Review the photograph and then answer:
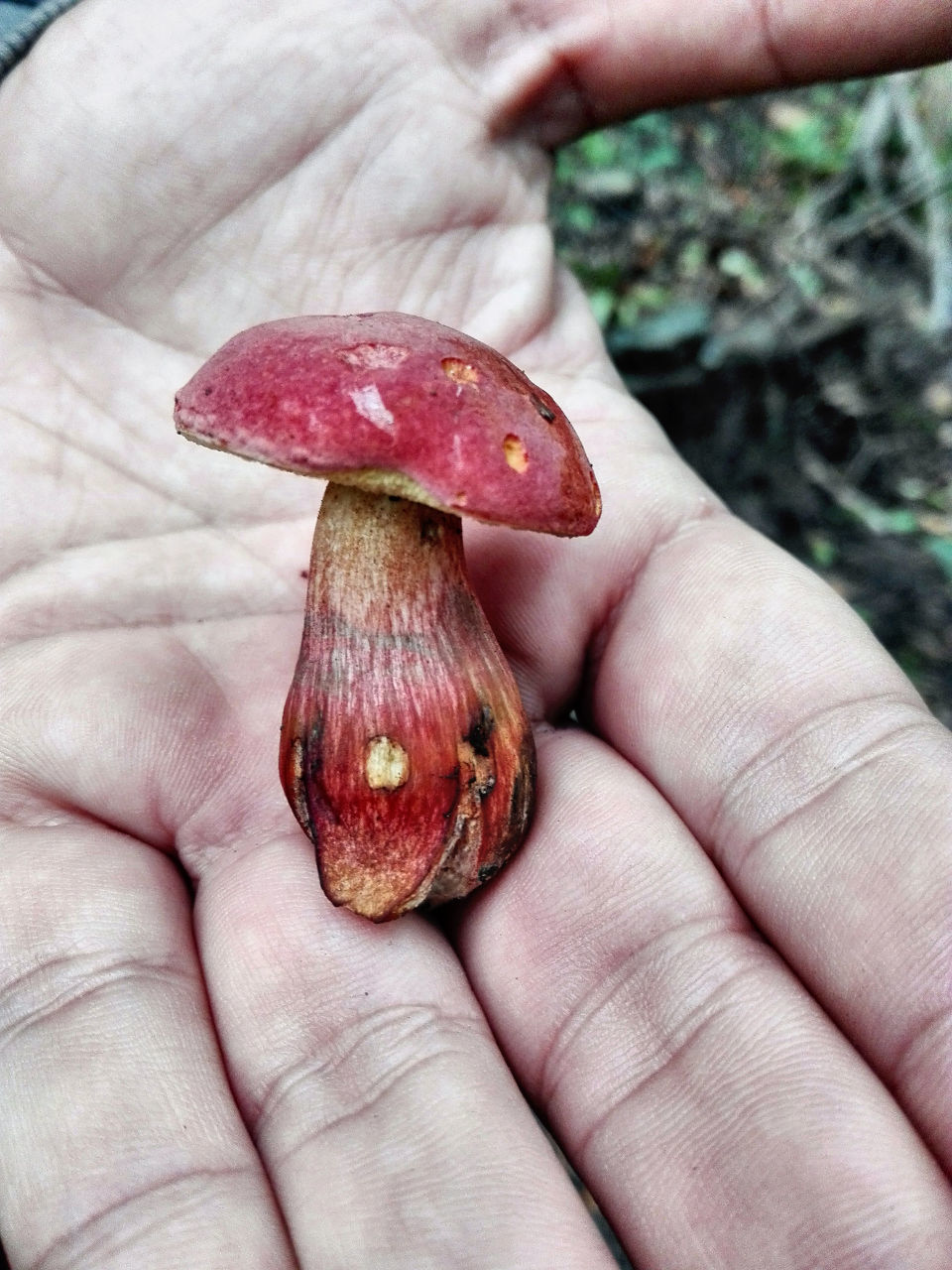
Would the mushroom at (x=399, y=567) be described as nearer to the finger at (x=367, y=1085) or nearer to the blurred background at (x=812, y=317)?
the finger at (x=367, y=1085)

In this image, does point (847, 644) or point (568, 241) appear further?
point (568, 241)

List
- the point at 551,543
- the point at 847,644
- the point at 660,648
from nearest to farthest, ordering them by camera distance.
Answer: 1. the point at 847,644
2. the point at 660,648
3. the point at 551,543

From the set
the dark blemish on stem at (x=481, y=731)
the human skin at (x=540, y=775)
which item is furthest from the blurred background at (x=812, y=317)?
the dark blemish on stem at (x=481, y=731)

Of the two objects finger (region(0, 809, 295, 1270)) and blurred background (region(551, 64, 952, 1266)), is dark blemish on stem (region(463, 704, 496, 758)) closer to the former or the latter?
finger (region(0, 809, 295, 1270))

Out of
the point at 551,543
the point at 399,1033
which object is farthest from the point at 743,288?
the point at 399,1033

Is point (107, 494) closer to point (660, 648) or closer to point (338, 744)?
point (338, 744)

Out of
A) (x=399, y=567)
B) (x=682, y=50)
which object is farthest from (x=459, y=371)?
(x=682, y=50)
